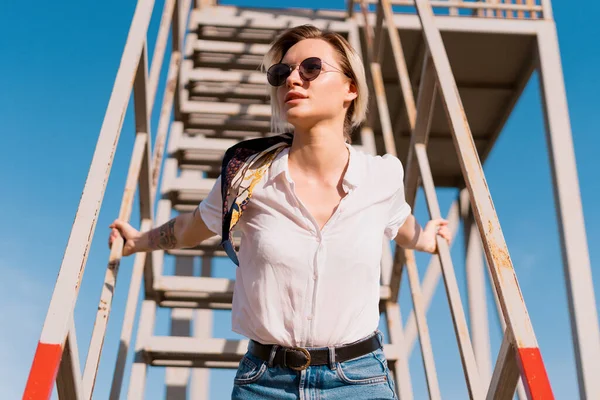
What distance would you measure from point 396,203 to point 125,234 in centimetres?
102

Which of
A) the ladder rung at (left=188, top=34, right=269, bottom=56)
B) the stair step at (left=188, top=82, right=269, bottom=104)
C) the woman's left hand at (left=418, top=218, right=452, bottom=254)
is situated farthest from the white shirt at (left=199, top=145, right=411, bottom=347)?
the ladder rung at (left=188, top=34, right=269, bottom=56)

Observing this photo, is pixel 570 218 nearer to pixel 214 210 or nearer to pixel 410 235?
pixel 410 235

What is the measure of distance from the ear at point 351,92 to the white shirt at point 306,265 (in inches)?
10.9

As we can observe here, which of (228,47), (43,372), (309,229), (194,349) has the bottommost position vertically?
(43,372)

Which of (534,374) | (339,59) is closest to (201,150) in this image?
(339,59)

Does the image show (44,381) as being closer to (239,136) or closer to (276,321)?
(276,321)

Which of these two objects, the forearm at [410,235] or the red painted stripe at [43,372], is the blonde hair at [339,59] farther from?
the red painted stripe at [43,372]

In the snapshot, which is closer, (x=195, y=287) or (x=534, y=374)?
(x=534, y=374)

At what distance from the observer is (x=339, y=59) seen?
2.16 meters

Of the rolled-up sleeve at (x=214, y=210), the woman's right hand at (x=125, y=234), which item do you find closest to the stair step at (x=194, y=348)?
the woman's right hand at (x=125, y=234)

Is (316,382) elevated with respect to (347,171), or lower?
lower

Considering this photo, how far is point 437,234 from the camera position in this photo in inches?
110

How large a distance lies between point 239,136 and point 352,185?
9.61 feet

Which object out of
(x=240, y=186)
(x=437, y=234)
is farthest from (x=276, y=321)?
(x=437, y=234)
